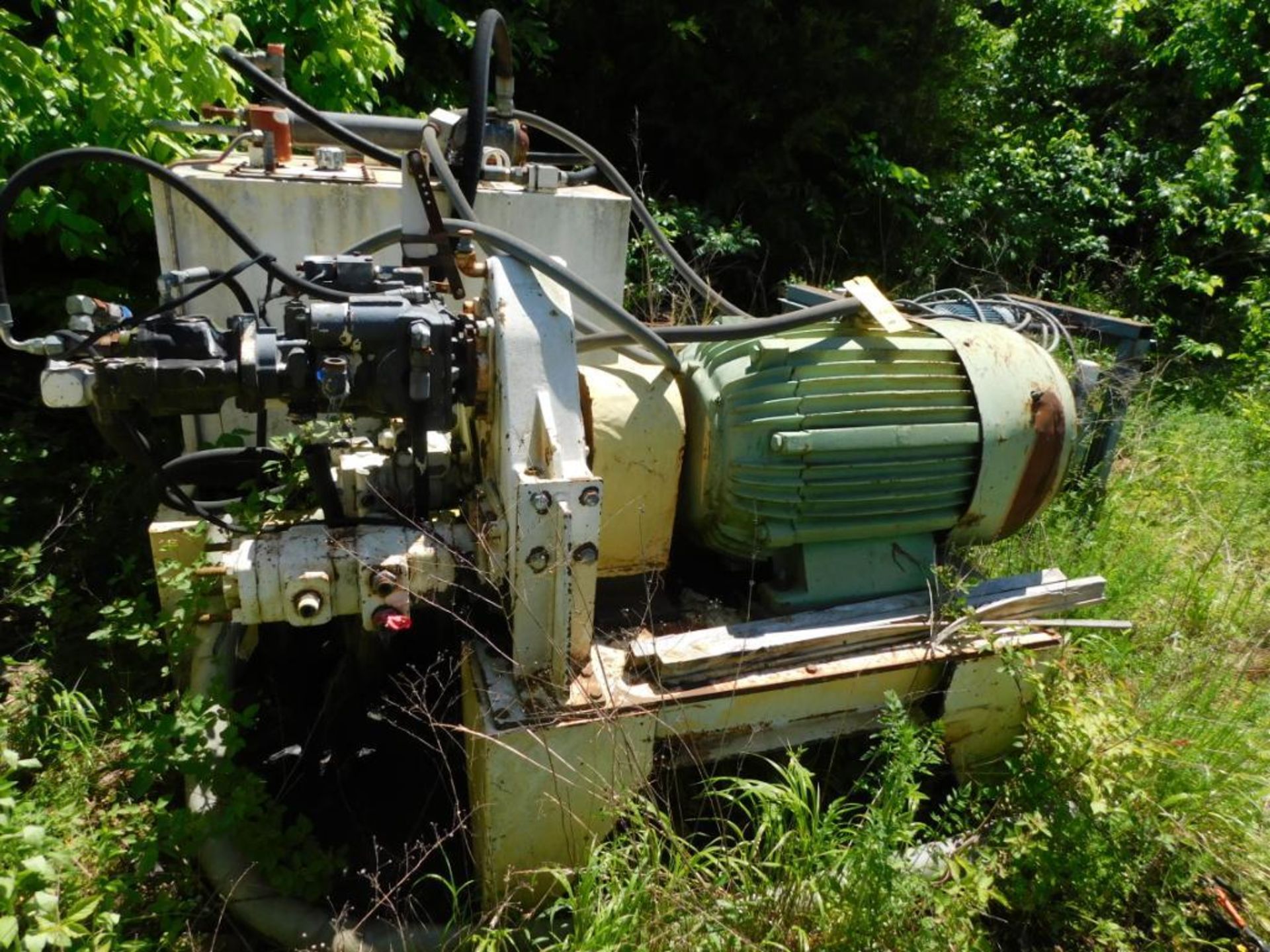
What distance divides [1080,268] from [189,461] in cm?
504

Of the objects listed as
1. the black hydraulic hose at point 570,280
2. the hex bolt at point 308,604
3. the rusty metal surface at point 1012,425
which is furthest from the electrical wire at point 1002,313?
the hex bolt at point 308,604

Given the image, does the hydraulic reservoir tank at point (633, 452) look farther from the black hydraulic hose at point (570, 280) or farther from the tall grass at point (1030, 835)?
the tall grass at point (1030, 835)

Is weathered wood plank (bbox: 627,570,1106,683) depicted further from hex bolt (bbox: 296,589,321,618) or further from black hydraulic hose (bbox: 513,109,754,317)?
black hydraulic hose (bbox: 513,109,754,317)

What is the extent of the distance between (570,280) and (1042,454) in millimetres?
1016

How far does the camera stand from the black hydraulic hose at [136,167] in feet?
4.78

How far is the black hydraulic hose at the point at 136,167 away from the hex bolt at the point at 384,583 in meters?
0.47

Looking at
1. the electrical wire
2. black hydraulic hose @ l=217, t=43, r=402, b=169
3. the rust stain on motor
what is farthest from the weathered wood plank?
black hydraulic hose @ l=217, t=43, r=402, b=169

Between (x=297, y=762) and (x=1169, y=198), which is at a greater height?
(x=1169, y=198)

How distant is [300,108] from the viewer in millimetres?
2074

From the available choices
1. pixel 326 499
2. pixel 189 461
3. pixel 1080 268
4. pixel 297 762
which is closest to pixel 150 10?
pixel 189 461

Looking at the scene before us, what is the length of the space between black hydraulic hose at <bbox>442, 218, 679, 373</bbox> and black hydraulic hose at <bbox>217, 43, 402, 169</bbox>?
575 mm

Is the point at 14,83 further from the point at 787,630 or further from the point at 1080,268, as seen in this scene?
the point at 1080,268

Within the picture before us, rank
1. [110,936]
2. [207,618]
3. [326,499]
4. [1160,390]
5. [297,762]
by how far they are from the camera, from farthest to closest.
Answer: [1160,390] → [297,762] → [207,618] → [326,499] → [110,936]

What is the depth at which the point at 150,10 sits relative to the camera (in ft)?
7.07
